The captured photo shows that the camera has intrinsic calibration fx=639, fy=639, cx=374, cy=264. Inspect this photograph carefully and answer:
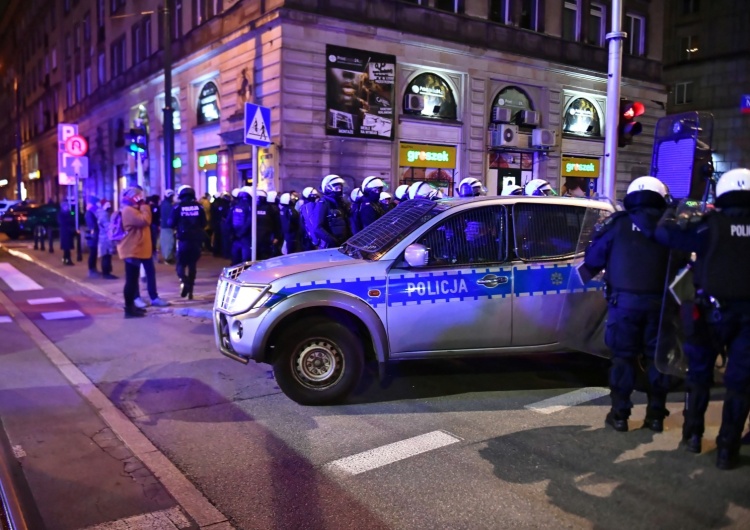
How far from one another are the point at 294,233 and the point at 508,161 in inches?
498

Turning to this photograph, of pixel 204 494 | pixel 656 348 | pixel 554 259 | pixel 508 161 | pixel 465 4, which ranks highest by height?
pixel 465 4

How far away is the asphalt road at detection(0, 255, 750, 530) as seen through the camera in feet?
12.1

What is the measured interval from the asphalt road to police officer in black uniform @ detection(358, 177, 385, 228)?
3.66 meters

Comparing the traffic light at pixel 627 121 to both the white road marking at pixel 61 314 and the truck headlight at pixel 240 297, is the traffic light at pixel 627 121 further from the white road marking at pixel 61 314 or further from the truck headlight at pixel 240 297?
the white road marking at pixel 61 314

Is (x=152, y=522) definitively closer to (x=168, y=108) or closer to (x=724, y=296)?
(x=724, y=296)

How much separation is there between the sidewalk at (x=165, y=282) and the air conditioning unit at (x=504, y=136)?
10.3 m

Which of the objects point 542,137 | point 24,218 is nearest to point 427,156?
point 542,137

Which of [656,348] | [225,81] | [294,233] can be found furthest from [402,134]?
[656,348]

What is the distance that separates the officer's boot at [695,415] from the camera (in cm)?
443

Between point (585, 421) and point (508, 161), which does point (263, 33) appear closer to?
point (508, 161)

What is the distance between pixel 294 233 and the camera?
12.4 metres

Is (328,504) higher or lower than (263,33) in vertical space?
lower

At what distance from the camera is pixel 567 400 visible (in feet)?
18.8

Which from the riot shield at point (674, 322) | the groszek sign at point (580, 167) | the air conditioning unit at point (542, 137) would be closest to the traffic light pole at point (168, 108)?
the air conditioning unit at point (542, 137)
